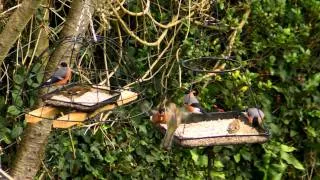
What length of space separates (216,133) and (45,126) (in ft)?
2.62

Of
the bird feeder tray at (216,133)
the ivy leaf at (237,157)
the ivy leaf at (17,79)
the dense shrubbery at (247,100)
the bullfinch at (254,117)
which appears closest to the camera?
the bird feeder tray at (216,133)

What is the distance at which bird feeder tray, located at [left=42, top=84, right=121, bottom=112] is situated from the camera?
2088 mm

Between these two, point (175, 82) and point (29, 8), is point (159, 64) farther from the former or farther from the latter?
point (29, 8)

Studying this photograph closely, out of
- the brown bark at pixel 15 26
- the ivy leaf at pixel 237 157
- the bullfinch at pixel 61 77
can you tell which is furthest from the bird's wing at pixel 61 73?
the ivy leaf at pixel 237 157

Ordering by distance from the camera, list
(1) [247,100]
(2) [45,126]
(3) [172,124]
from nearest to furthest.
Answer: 1. (3) [172,124]
2. (2) [45,126]
3. (1) [247,100]

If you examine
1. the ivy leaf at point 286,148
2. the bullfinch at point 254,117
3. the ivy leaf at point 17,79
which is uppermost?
the ivy leaf at point 17,79

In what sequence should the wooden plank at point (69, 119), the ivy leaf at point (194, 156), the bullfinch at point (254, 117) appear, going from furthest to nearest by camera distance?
the ivy leaf at point (194, 156) < the bullfinch at point (254, 117) < the wooden plank at point (69, 119)

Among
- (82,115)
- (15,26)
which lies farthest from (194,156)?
(82,115)

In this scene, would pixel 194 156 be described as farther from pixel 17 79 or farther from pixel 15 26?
pixel 15 26

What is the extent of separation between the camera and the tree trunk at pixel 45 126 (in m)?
2.72

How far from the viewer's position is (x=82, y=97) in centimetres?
220

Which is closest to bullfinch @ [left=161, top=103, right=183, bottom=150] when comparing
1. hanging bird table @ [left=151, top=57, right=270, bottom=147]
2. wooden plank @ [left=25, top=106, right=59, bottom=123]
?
hanging bird table @ [left=151, top=57, right=270, bottom=147]

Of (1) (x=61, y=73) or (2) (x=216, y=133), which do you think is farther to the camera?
(2) (x=216, y=133)

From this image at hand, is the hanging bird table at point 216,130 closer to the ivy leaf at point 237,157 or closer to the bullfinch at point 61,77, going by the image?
the bullfinch at point 61,77
